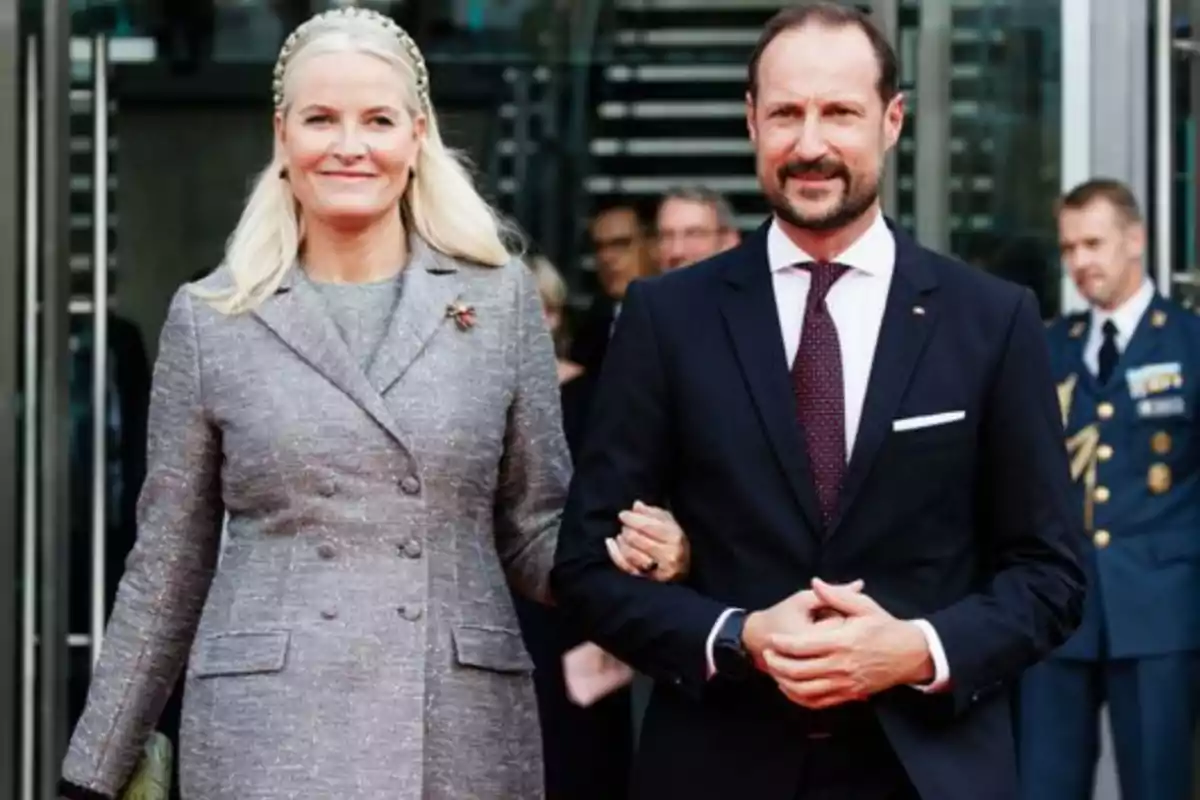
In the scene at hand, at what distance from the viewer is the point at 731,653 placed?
340 centimetres

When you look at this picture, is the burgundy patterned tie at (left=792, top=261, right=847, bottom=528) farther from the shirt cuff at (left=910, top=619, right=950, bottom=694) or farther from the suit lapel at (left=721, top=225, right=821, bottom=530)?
the shirt cuff at (left=910, top=619, right=950, bottom=694)

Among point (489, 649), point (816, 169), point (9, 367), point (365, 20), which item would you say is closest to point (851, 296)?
point (816, 169)

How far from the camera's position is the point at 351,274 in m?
3.92

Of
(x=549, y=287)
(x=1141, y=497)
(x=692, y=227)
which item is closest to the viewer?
(x=1141, y=497)

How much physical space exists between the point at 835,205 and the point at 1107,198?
363cm

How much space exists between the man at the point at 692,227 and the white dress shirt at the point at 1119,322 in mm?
924

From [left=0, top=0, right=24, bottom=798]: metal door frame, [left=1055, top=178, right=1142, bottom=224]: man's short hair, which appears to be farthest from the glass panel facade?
[left=0, top=0, right=24, bottom=798]: metal door frame

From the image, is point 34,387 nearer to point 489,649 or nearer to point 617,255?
point 617,255

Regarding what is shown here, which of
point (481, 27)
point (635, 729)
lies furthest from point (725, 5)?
point (635, 729)

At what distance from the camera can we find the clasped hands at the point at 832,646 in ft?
10.8

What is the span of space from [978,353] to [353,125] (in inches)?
35.5

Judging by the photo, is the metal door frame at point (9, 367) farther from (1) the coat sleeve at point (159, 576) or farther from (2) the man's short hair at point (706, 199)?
(1) the coat sleeve at point (159, 576)

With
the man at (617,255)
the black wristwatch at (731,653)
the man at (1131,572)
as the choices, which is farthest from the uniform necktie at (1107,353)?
the black wristwatch at (731,653)

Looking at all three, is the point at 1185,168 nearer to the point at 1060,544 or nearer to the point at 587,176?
the point at 587,176
